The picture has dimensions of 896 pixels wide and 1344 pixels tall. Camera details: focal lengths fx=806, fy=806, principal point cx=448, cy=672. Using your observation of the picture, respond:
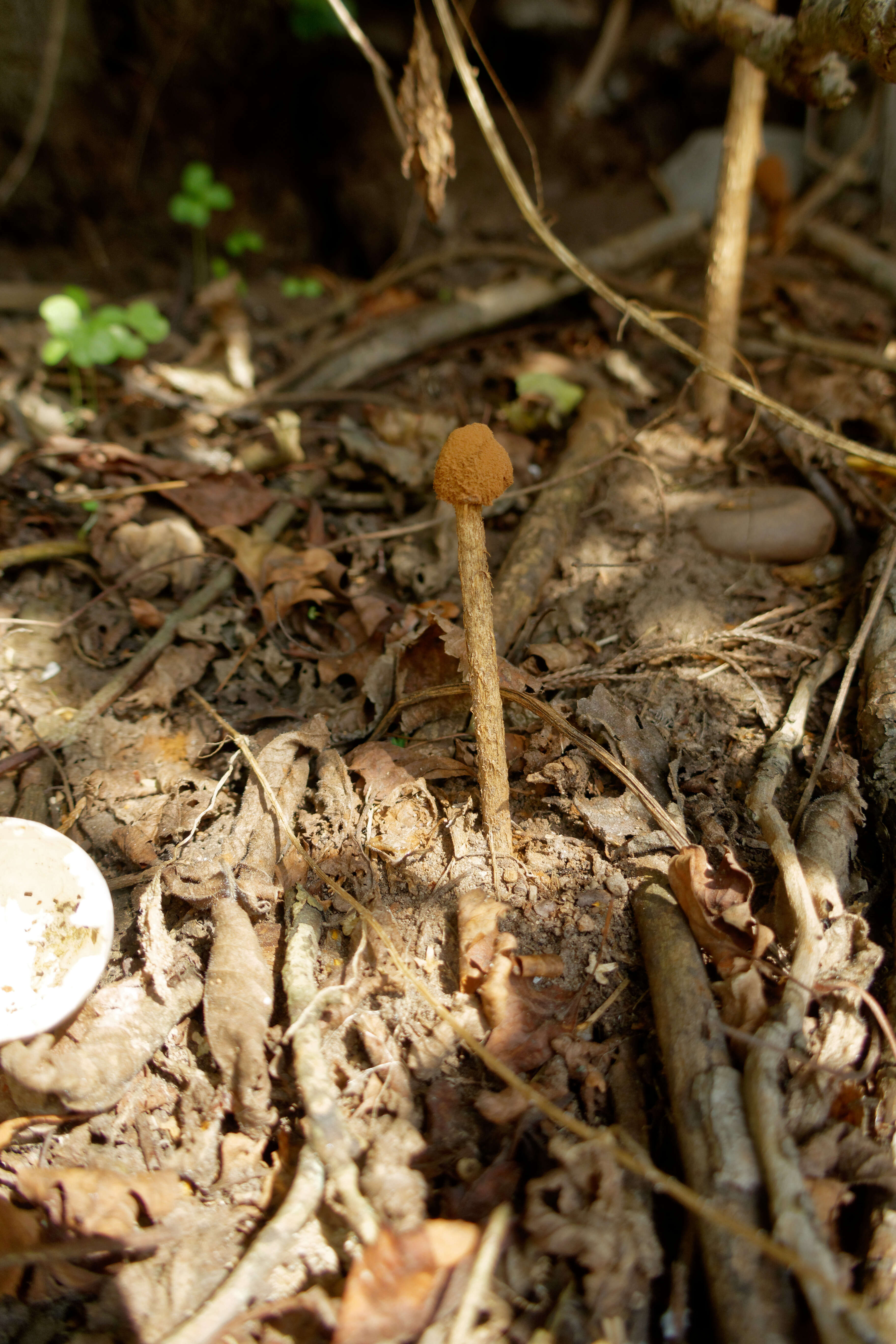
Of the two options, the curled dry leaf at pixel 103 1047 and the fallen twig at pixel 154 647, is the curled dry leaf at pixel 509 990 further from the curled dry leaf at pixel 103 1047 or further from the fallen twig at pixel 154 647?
the fallen twig at pixel 154 647

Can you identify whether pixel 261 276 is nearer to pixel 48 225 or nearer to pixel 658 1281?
pixel 48 225

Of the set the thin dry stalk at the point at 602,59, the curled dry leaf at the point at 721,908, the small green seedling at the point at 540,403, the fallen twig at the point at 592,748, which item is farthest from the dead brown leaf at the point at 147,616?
the thin dry stalk at the point at 602,59

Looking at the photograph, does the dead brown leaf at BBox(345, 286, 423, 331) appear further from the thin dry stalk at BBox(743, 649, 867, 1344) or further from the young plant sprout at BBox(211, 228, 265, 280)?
the thin dry stalk at BBox(743, 649, 867, 1344)

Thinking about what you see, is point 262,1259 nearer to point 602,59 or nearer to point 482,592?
point 482,592

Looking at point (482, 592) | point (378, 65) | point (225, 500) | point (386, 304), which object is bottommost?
point (482, 592)

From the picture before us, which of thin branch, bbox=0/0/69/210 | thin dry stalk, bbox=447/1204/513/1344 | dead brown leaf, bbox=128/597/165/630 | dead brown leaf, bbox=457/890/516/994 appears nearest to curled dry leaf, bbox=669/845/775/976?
dead brown leaf, bbox=457/890/516/994

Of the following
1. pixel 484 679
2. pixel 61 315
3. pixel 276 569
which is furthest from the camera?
pixel 61 315

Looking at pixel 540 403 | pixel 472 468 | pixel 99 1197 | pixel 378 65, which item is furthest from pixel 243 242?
pixel 99 1197
